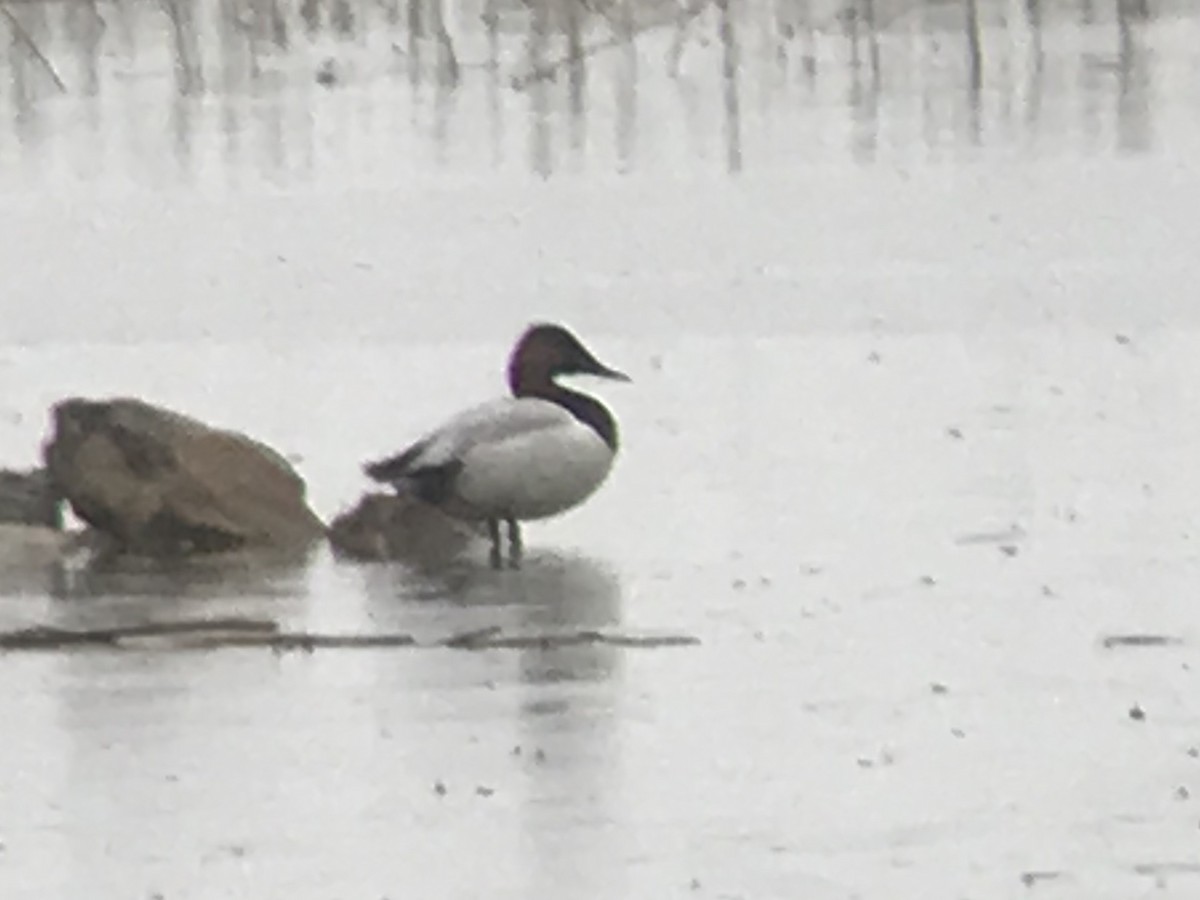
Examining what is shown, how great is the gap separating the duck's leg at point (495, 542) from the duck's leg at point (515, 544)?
4cm

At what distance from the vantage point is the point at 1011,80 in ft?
93.5

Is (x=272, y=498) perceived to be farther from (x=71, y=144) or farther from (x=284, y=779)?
(x=71, y=144)

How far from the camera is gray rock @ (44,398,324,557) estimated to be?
11.3 metres

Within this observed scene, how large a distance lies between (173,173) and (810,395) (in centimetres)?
1132

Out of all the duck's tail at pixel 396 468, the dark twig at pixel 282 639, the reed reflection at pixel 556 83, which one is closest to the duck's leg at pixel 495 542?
the duck's tail at pixel 396 468

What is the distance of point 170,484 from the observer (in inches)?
449

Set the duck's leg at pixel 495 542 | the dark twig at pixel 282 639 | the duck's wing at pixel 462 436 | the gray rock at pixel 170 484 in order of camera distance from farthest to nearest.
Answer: the gray rock at pixel 170 484
the duck's wing at pixel 462 436
the duck's leg at pixel 495 542
the dark twig at pixel 282 639

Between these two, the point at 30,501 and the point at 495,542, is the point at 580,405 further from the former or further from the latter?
the point at 30,501

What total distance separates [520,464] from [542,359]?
0.97 m

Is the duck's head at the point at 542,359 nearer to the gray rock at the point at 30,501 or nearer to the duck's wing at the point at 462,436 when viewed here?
the duck's wing at the point at 462,436

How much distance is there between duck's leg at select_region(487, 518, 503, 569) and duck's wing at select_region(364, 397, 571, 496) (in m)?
0.18

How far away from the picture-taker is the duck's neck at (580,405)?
1138 centimetres

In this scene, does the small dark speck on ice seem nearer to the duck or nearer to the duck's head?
the duck

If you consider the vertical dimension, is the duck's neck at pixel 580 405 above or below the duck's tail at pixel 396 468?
above
